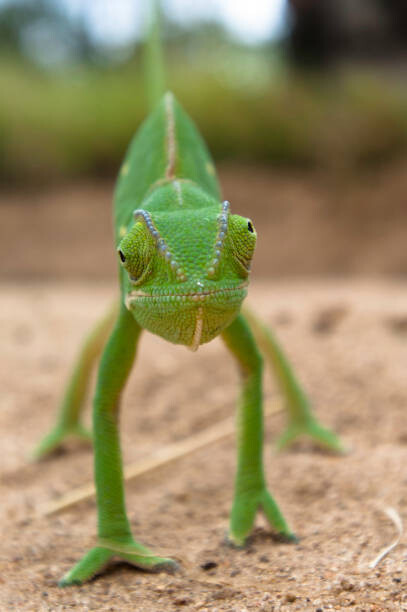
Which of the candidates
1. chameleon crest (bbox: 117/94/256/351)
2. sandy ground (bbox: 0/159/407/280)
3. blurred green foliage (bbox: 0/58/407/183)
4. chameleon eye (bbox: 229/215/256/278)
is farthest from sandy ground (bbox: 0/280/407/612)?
blurred green foliage (bbox: 0/58/407/183)

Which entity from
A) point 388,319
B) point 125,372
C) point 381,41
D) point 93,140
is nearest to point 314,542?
point 125,372

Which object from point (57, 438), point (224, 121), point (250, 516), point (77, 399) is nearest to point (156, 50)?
point (77, 399)

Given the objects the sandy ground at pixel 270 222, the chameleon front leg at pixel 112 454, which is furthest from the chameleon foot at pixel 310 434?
the sandy ground at pixel 270 222

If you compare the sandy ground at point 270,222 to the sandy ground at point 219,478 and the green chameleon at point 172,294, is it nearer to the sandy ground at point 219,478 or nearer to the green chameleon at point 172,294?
the sandy ground at point 219,478

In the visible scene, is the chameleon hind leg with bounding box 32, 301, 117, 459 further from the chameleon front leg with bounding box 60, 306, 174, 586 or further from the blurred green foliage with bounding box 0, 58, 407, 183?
the blurred green foliage with bounding box 0, 58, 407, 183

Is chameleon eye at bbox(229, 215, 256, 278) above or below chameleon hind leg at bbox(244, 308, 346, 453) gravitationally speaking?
above

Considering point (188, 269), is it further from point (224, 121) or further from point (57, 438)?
point (224, 121)

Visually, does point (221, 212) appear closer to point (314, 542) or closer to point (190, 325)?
point (190, 325)
